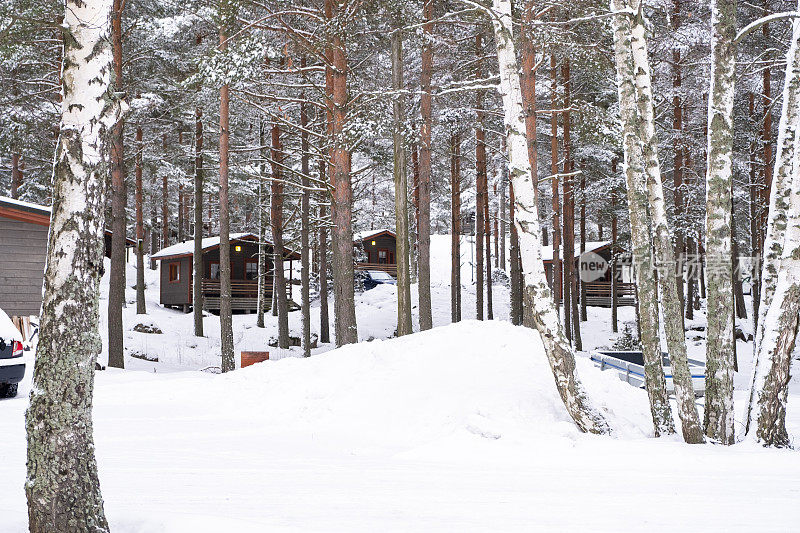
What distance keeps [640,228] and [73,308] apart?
6.13 meters

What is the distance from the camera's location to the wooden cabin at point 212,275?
32031 millimetres

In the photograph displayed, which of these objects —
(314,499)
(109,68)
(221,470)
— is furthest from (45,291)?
(221,470)

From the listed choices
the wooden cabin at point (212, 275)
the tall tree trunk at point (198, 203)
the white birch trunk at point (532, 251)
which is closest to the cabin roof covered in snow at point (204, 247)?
the wooden cabin at point (212, 275)

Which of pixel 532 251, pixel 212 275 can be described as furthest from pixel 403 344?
pixel 212 275

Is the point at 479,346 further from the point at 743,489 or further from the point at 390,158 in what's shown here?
the point at 390,158

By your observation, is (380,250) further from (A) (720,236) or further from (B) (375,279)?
(A) (720,236)

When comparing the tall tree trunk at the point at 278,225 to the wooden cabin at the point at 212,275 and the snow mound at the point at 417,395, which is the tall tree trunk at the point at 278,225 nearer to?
the snow mound at the point at 417,395

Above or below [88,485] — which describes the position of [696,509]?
below

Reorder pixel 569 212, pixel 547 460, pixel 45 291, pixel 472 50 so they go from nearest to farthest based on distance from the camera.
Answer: pixel 45 291 < pixel 547 460 < pixel 472 50 < pixel 569 212

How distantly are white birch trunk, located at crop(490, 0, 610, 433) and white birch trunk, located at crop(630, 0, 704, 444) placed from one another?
90cm

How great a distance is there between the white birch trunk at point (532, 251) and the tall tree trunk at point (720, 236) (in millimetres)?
1254

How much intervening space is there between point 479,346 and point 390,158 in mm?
8190

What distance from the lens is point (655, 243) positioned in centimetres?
784

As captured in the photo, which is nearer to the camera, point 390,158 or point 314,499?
point 314,499
